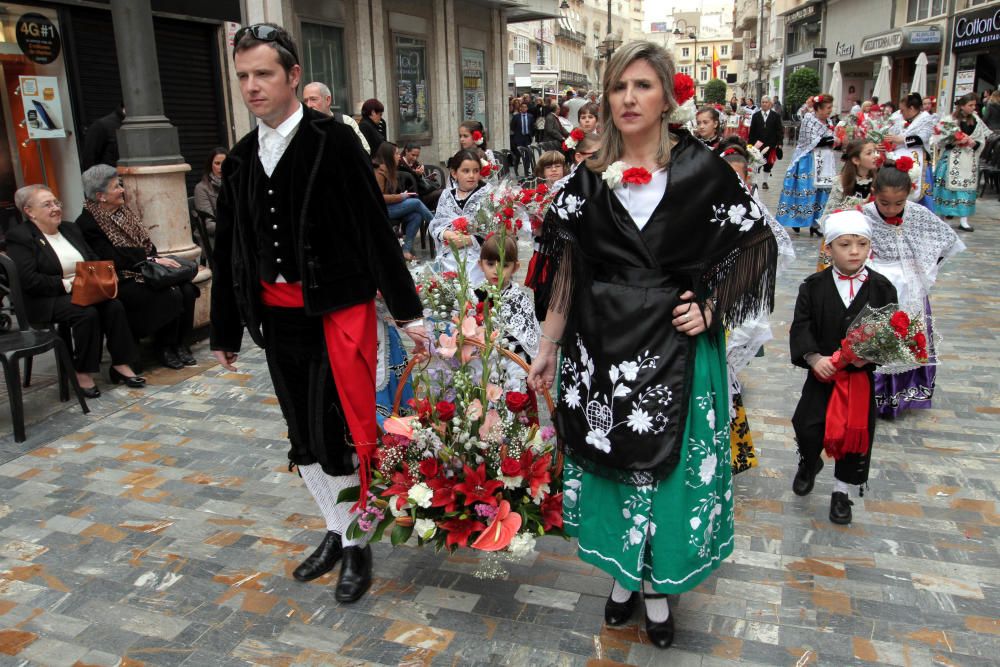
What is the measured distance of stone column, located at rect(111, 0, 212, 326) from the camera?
6395 mm

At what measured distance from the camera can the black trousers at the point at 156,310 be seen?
598cm

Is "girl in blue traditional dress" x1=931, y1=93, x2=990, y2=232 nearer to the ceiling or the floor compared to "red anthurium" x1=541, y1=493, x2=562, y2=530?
nearer to the ceiling

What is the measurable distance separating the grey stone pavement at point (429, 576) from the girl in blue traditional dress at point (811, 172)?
7.04 metres

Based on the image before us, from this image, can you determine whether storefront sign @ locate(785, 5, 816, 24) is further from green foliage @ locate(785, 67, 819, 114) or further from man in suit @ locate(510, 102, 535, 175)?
man in suit @ locate(510, 102, 535, 175)

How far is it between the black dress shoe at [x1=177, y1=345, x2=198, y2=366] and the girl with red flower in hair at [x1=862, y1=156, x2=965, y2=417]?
4.98 metres

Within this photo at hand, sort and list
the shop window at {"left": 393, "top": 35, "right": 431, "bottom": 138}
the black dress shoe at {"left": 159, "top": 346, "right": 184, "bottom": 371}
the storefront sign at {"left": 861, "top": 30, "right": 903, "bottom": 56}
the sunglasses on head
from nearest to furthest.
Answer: the sunglasses on head → the black dress shoe at {"left": 159, "top": 346, "right": 184, "bottom": 371} → the shop window at {"left": 393, "top": 35, "right": 431, "bottom": 138} → the storefront sign at {"left": 861, "top": 30, "right": 903, "bottom": 56}

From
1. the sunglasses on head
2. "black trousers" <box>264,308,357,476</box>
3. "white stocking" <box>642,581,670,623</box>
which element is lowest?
"white stocking" <box>642,581,670,623</box>

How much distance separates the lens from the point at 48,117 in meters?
9.05

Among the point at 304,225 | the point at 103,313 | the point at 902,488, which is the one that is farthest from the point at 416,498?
the point at 103,313

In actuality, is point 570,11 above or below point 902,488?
above

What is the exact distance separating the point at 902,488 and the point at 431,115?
14.7 metres

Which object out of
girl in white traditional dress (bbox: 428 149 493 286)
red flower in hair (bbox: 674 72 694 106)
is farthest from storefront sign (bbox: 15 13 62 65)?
red flower in hair (bbox: 674 72 694 106)

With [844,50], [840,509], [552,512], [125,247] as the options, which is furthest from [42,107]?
[844,50]

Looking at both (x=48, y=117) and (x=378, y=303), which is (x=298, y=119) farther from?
(x=48, y=117)
